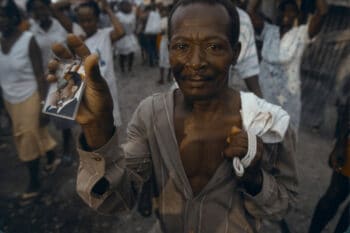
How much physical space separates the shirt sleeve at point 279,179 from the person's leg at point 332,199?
4.00 feet

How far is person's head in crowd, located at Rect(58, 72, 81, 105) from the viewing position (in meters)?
1.06

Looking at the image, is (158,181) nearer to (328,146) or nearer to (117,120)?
(117,120)

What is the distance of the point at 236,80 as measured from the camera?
694 centimetres

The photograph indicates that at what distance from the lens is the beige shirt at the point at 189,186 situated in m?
1.34

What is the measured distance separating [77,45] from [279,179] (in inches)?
41.8

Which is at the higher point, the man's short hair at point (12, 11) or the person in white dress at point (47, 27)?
the man's short hair at point (12, 11)

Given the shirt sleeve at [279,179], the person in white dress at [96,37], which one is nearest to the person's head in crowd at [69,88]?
the shirt sleeve at [279,179]

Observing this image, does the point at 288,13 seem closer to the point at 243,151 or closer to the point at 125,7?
the point at 243,151

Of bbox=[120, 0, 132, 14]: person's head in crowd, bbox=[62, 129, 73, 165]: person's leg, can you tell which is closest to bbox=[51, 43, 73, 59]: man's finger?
bbox=[62, 129, 73, 165]: person's leg

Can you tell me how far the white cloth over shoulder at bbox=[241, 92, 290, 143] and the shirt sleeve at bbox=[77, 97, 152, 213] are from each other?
48 centimetres

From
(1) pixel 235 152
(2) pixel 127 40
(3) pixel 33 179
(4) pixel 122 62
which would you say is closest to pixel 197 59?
(1) pixel 235 152

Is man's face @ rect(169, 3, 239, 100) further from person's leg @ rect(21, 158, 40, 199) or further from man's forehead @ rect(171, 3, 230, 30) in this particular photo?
person's leg @ rect(21, 158, 40, 199)

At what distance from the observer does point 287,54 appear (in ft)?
10.5

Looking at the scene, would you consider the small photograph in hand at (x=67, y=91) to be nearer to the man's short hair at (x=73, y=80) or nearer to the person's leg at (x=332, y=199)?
the man's short hair at (x=73, y=80)
